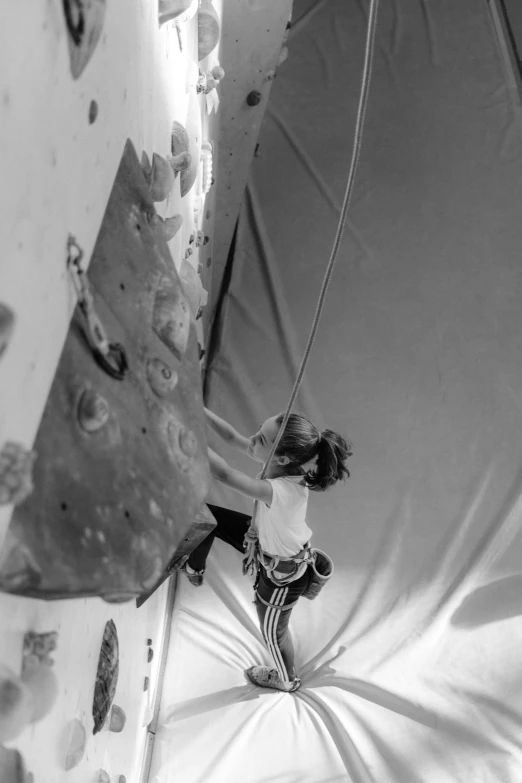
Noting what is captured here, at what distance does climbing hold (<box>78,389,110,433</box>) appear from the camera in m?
0.53

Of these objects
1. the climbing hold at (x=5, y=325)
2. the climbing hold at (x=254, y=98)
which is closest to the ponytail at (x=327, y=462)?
the climbing hold at (x=5, y=325)

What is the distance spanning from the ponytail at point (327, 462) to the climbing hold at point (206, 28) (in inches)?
29.9

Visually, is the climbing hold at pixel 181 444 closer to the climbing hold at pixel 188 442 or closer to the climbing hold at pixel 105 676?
the climbing hold at pixel 188 442

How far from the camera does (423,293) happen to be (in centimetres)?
264

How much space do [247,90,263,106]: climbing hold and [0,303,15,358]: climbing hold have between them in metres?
1.81

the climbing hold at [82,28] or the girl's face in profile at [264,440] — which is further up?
the climbing hold at [82,28]

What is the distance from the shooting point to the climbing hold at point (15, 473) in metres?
0.42

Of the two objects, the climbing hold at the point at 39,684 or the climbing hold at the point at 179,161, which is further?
the climbing hold at the point at 179,161

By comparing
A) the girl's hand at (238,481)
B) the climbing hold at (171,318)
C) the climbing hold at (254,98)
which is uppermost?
the climbing hold at (254,98)

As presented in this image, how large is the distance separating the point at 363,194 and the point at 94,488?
8.33 feet

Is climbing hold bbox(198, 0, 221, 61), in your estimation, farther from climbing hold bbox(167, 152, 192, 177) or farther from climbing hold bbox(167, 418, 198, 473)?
climbing hold bbox(167, 418, 198, 473)

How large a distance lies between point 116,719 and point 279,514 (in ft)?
1.75

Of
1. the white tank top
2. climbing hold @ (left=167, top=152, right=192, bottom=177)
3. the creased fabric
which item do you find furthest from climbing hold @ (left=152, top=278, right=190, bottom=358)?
the creased fabric

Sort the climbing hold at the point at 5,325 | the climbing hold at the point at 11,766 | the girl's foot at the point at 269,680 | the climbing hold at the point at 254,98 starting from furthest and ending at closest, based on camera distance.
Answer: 1. the climbing hold at the point at 254,98
2. the girl's foot at the point at 269,680
3. the climbing hold at the point at 11,766
4. the climbing hold at the point at 5,325
